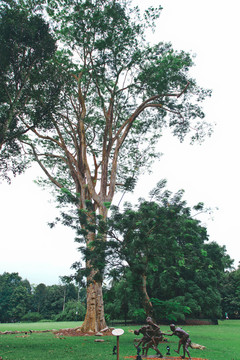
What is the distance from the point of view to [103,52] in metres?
15.0

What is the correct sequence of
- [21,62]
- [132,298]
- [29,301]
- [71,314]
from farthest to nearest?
[29,301] < [71,314] < [132,298] < [21,62]

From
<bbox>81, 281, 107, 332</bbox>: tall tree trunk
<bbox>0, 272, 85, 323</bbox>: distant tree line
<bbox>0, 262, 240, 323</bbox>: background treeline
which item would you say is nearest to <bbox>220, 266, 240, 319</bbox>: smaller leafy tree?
<bbox>0, 262, 240, 323</bbox>: background treeline

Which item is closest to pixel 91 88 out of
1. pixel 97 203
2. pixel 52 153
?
pixel 52 153

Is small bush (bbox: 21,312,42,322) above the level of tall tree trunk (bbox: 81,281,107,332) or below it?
below

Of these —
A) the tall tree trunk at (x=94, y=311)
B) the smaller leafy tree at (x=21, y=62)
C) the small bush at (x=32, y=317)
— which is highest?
the smaller leafy tree at (x=21, y=62)

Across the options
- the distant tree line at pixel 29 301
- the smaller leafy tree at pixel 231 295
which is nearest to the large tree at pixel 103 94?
the smaller leafy tree at pixel 231 295

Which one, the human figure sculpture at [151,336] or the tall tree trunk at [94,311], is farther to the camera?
the tall tree trunk at [94,311]

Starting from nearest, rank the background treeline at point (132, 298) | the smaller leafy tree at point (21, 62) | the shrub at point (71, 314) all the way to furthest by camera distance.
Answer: the smaller leafy tree at point (21, 62), the background treeline at point (132, 298), the shrub at point (71, 314)

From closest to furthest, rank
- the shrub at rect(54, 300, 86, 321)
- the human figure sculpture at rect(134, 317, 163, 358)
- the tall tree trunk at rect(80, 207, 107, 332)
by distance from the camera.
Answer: the human figure sculpture at rect(134, 317, 163, 358)
the tall tree trunk at rect(80, 207, 107, 332)
the shrub at rect(54, 300, 86, 321)

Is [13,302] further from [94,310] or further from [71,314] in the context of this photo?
[94,310]

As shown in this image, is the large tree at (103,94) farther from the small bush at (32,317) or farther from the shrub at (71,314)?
the small bush at (32,317)

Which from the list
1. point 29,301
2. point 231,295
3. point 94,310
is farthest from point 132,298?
point 29,301

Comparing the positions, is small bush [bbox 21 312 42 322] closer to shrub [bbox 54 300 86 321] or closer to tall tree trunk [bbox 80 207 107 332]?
shrub [bbox 54 300 86 321]

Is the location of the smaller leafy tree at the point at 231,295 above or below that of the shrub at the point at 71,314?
Result: above
